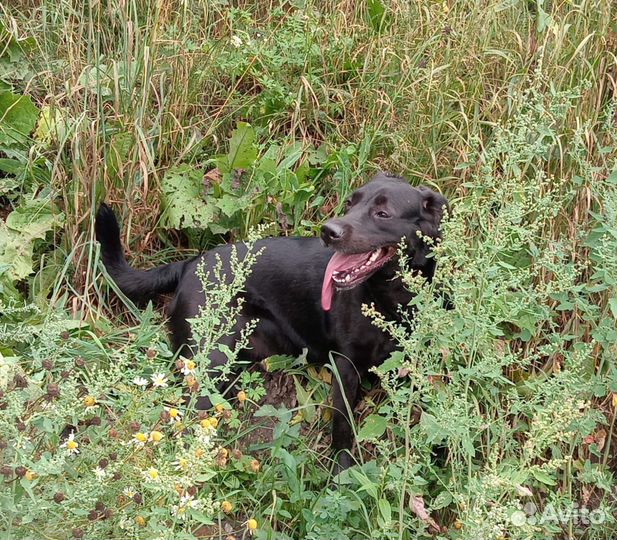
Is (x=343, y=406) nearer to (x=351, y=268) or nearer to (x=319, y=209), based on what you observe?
(x=351, y=268)

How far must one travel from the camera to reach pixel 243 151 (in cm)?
402

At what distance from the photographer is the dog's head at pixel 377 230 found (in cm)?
326

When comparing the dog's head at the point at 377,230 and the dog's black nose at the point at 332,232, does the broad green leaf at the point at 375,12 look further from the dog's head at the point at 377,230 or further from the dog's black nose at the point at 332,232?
the dog's black nose at the point at 332,232

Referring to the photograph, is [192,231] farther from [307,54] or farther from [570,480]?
[570,480]

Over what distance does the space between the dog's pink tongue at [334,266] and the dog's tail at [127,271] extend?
26.6 inches

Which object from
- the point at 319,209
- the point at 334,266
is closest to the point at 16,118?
the point at 319,209

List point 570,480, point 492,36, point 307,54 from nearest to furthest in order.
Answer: point 570,480, point 492,36, point 307,54

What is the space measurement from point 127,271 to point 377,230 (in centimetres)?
112

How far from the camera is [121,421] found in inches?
95.5

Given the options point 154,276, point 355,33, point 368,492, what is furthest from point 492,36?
point 368,492

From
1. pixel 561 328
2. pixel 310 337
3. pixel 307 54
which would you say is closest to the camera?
pixel 561 328

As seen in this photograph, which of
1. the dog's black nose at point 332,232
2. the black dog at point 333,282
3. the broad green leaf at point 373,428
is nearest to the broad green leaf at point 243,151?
the black dog at point 333,282

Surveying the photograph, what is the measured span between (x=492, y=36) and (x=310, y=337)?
5.46 ft

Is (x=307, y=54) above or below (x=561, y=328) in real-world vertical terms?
above
